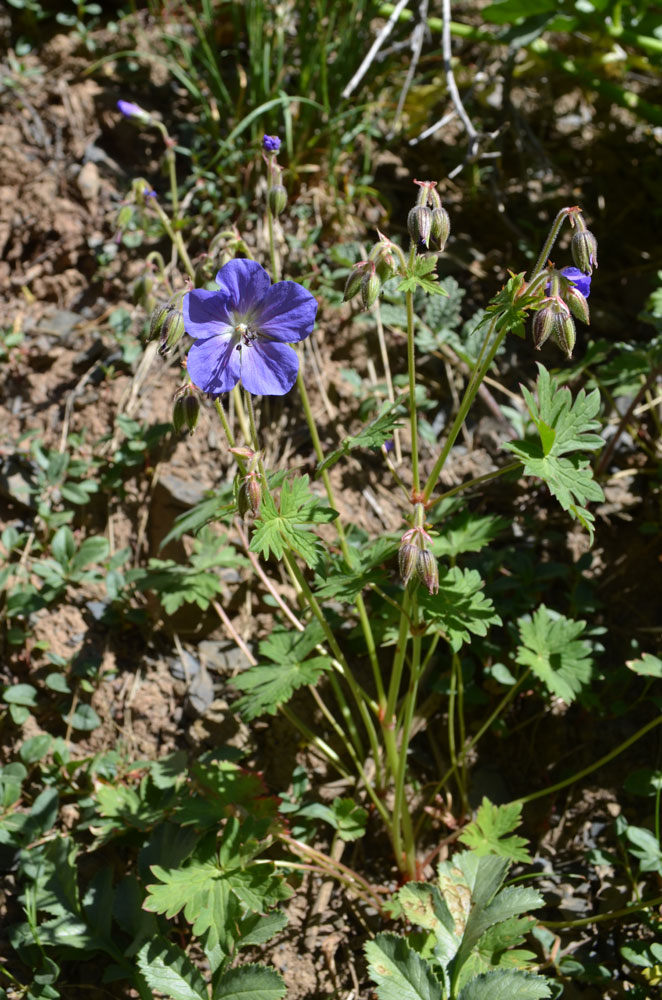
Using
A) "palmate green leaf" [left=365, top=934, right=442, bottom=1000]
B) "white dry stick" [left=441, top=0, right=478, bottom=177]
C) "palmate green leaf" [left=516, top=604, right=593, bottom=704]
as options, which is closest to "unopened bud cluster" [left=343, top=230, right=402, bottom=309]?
"palmate green leaf" [left=516, top=604, right=593, bottom=704]

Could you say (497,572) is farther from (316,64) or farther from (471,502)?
(316,64)

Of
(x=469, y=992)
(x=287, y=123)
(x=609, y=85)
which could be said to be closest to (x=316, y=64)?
(x=287, y=123)

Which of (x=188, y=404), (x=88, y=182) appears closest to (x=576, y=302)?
(x=188, y=404)

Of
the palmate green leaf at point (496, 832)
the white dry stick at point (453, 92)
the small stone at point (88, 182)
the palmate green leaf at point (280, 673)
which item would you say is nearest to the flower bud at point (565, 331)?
the palmate green leaf at point (280, 673)

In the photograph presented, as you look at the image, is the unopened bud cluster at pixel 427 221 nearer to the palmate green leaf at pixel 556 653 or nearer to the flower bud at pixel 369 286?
the flower bud at pixel 369 286

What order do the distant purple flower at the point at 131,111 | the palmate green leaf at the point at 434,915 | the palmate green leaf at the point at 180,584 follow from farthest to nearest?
1. the distant purple flower at the point at 131,111
2. the palmate green leaf at the point at 180,584
3. the palmate green leaf at the point at 434,915

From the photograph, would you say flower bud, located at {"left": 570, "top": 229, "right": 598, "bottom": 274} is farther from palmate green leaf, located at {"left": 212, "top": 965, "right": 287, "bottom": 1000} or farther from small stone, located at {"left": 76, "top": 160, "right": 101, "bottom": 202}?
small stone, located at {"left": 76, "top": 160, "right": 101, "bottom": 202}
